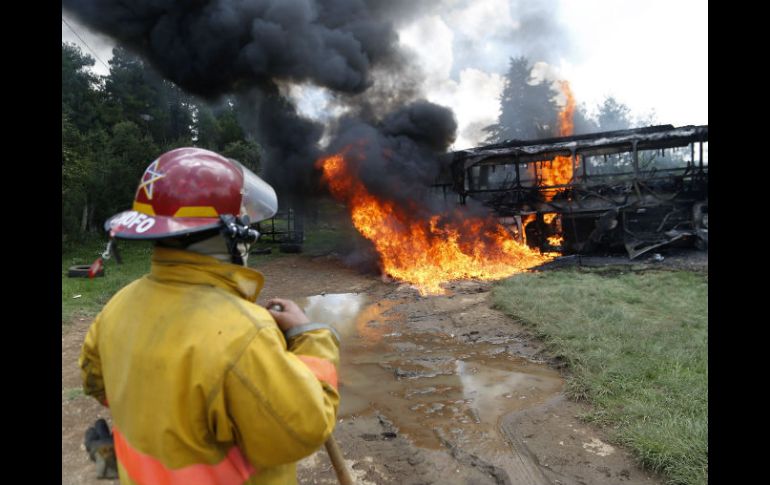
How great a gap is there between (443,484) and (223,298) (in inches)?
100

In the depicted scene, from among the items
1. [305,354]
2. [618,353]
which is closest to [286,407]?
[305,354]

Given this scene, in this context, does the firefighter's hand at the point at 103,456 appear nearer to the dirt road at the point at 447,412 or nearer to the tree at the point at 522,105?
the dirt road at the point at 447,412

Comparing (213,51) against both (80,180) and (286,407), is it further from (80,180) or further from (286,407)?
(286,407)

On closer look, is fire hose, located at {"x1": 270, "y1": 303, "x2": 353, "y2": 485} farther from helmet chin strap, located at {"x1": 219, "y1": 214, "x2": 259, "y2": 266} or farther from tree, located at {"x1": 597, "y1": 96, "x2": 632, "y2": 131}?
tree, located at {"x1": 597, "y1": 96, "x2": 632, "y2": 131}

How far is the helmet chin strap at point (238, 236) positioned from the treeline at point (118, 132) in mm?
14686

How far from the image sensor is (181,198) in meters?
1.42

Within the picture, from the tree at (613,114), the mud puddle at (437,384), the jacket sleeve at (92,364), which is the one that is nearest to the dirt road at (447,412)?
the mud puddle at (437,384)

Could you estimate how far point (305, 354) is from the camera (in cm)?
141

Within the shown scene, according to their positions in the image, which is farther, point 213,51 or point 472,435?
point 213,51

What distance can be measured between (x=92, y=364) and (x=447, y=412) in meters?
3.31

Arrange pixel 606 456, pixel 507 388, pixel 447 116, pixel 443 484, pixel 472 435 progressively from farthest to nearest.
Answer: pixel 447 116
pixel 507 388
pixel 472 435
pixel 606 456
pixel 443 484

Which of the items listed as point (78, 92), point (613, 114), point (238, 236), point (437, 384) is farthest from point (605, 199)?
point (613, 114)

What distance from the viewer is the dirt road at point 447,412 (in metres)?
3.24

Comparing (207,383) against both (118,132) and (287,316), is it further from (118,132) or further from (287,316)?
(118,132)
